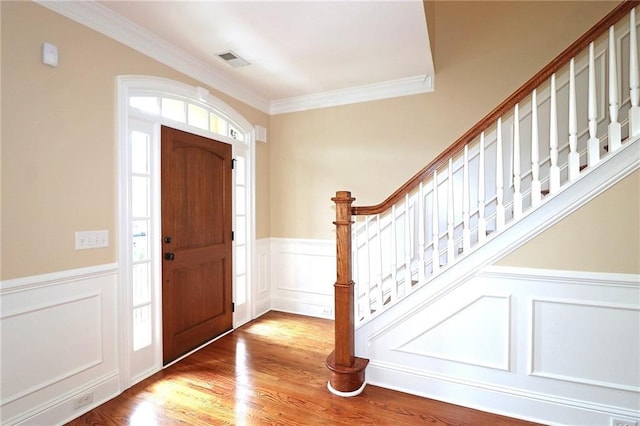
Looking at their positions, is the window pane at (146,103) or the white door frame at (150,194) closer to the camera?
the white door frame at (150,194)

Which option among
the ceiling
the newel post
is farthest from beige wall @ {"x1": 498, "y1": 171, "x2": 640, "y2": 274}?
the ceiling

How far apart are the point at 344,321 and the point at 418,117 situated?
2305mm

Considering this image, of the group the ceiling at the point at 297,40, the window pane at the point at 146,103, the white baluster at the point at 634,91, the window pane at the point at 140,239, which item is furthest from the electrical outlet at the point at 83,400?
the white baluster at the point at 634,91

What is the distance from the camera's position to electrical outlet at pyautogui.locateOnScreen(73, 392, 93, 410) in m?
1.99

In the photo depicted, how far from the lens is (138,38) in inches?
92.1

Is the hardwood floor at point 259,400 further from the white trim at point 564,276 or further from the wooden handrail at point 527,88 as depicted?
the wooden handrail at point 527,88

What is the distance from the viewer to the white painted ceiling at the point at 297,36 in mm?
2068

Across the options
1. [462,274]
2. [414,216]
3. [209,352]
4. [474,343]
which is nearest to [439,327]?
[474,343]

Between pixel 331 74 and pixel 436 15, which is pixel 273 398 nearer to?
pixel 331 74

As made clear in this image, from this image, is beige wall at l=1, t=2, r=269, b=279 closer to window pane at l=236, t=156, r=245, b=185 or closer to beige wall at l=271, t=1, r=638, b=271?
window pane at l=236, t=156, r=245, b=185

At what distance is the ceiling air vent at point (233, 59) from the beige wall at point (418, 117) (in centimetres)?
114

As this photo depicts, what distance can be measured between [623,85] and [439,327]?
2551 millimetres

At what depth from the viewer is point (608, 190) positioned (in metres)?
1.79

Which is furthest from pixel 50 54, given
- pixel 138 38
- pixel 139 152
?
pixel 139 152
